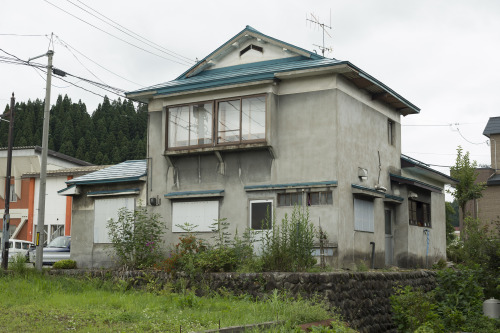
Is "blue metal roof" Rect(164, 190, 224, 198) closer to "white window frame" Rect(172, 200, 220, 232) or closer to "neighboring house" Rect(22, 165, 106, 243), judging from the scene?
"white window frame" Rect(172, 200, 220, 232)

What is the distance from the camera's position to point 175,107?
22.8 metres

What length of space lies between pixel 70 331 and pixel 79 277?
8582 millimetres

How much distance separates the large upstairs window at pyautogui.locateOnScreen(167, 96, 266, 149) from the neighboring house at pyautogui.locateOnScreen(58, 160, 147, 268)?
2.51 m

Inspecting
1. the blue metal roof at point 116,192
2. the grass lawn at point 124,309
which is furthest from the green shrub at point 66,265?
the grass lawn at point 124,309

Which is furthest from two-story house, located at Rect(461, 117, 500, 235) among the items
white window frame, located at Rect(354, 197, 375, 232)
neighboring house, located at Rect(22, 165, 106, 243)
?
neighboring house, located at Rect(22, 165, 106, 243)

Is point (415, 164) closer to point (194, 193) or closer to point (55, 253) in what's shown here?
point (194, 193)

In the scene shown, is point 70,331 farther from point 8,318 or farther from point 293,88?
point 293,88

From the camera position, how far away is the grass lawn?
11.5 meters

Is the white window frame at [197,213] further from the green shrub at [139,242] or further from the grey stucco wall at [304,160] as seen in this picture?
the green shrub at [139,242]

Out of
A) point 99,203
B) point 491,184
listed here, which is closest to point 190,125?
point 99,203

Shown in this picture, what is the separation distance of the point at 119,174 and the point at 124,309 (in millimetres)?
11787

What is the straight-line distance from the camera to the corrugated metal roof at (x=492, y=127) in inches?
1911

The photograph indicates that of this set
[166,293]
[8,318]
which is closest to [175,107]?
[166,293]

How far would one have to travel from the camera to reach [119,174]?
24.5 metres
